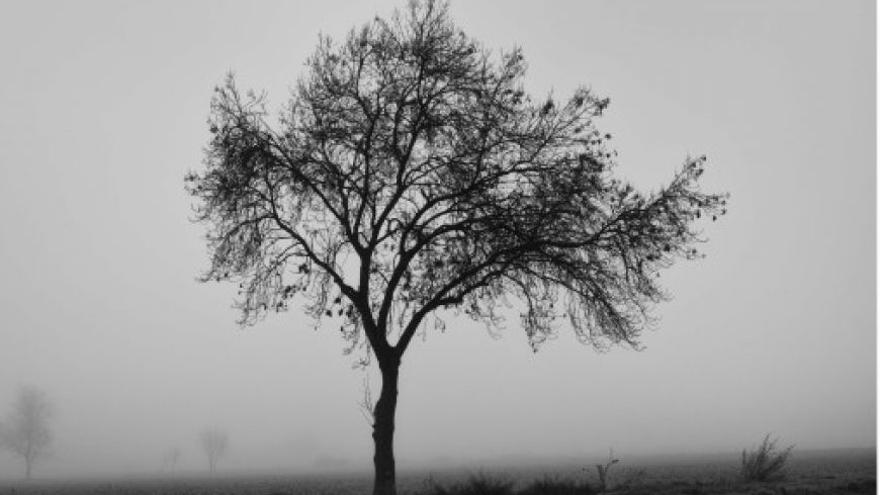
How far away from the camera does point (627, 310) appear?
17531mm

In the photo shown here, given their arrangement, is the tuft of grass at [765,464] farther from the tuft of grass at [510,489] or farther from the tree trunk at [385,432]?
the tree trunk at [385,432]

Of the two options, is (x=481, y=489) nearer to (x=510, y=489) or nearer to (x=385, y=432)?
(x=510, y=489)

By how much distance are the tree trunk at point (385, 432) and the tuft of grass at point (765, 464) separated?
856cm

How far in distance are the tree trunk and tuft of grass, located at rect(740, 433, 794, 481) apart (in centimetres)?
856

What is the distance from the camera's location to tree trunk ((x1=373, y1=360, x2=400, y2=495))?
53.1 ft

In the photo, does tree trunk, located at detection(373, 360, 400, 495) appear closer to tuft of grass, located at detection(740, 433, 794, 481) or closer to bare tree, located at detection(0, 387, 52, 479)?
tuft of grass, located at detection(740, 433, 794, 481)

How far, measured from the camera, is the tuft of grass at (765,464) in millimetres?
17141

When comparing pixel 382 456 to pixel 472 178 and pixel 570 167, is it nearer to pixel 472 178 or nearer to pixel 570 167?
pixel 472 178

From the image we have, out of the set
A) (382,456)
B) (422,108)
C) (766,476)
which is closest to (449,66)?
(422,108)

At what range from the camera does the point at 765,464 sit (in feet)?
57.8

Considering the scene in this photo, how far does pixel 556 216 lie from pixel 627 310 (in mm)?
2973

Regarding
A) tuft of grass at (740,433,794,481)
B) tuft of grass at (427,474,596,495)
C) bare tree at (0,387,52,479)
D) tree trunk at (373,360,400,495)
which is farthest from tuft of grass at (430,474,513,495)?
bare tree at (0,387,52,479)

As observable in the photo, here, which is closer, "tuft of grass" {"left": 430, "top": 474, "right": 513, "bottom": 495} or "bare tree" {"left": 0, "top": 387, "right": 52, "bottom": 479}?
"tuft of grass" {"left": 430, "top": 474, "right": 513, "bottom": 495}

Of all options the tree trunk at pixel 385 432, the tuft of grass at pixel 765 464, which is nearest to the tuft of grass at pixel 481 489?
the tree trunk at pixel 385 432
